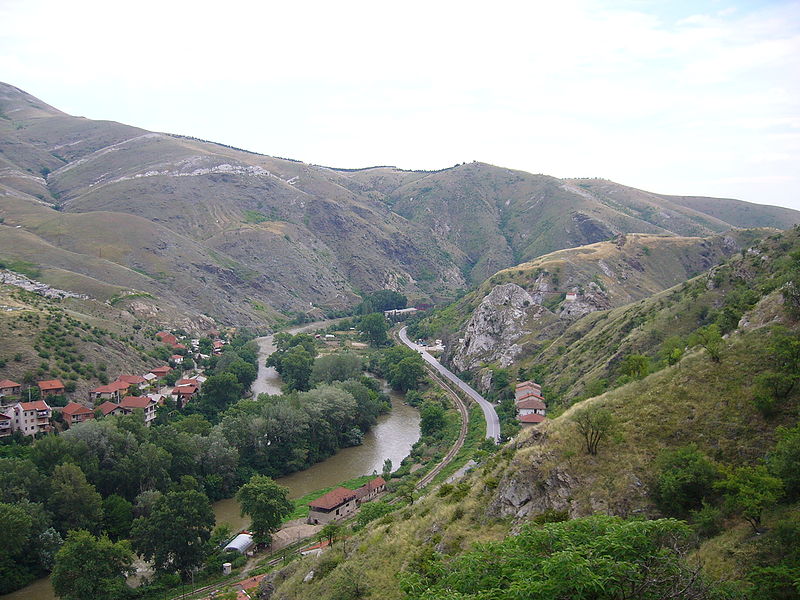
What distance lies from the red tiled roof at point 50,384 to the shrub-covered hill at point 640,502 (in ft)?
117

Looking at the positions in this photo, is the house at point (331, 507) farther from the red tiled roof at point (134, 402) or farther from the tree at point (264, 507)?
the red tiled roof at point (134, 402)

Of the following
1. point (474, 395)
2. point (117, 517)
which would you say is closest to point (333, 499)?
point (117, 517)

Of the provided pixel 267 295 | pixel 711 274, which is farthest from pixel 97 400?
pixel 267 295

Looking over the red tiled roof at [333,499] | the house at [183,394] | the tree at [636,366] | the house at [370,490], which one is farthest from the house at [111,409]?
the tree at [636,366]

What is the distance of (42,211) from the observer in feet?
399

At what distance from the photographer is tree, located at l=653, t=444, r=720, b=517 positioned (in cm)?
1703

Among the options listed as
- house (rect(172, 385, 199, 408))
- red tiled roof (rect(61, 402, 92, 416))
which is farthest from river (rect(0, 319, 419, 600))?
red tiled roof (rect(61, 402, 92, 416))

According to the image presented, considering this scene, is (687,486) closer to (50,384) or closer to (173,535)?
(173,535)

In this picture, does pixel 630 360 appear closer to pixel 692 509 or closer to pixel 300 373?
pixel 692 509

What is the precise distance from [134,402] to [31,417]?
8465 mm

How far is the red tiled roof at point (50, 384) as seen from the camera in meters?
49.6

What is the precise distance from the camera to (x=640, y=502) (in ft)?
59.3

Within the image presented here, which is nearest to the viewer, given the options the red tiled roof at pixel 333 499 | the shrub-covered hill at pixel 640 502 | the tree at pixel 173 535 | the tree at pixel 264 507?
the shrub-covered hill at pixel 640 502

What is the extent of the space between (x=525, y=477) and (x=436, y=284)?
464 ft
